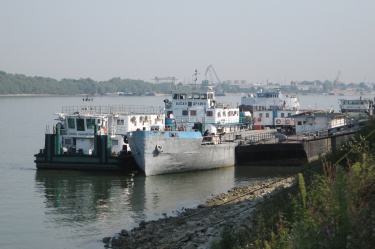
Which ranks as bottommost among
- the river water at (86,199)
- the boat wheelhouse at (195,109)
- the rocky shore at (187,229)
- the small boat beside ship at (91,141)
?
the river water at (86,199)

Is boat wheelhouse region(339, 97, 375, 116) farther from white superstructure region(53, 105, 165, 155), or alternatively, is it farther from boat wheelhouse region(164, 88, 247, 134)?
white superstructure region(53, 105, 165, 155)

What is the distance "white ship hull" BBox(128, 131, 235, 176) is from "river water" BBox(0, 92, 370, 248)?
636 mm

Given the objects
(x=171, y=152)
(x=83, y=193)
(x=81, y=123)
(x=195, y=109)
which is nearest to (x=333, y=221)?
(x=83, y=193)

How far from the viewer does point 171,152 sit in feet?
133

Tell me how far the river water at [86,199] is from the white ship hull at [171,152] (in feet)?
2.09

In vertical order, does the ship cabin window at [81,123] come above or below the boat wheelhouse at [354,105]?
below

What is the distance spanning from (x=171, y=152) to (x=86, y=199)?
857 centimetres

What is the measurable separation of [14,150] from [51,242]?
33.8 metres

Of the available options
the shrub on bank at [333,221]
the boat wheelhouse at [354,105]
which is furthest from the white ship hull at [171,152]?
the boat wheelhouse at [354,105]

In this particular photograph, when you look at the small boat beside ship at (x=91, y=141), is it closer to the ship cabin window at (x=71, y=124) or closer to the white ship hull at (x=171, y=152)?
the ship cabin window at (x=71, y=124)

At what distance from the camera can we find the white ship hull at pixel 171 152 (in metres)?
39.2

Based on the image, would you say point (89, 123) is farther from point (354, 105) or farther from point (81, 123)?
point (354, 105)

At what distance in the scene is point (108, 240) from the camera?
23922 millimetres

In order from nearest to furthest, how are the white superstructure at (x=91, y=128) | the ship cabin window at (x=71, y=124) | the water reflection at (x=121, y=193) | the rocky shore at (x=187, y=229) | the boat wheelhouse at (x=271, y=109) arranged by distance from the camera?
1. the rocky shore at (x=187, y=229)
2. the water reflection at (x=121, y=193)
3. the white superstructure at (x=91, y=128)
4. the ship cabin window at (x=71, y=124)
5. the boat wheelhouse at (x=271, y=109)
